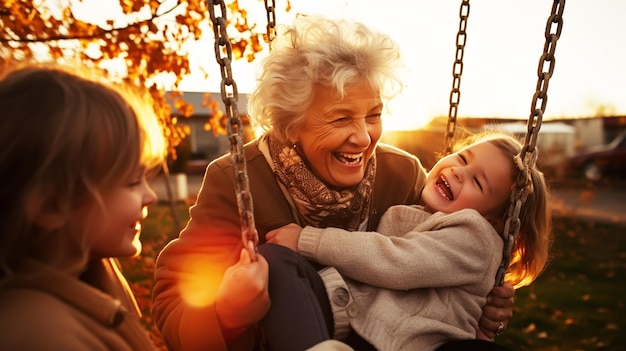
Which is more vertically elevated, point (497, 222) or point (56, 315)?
point (56, 315)

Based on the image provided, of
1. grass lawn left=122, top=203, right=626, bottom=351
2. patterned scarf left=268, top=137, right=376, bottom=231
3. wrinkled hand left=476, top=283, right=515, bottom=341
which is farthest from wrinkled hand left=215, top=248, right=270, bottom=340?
grass lawn left=122, top=203, right=626, bottom=351

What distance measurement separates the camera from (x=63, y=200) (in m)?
1.23

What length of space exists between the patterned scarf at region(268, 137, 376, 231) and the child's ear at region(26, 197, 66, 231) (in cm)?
93

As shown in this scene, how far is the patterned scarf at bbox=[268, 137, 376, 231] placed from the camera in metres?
2.02

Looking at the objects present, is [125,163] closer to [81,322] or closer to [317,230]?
[81,322]

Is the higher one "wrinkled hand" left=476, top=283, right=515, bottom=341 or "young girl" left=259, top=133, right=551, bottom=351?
"young girl" left=259, top=133, right=551, bottom=351

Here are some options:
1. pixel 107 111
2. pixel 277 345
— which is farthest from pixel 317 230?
pixel 107 111

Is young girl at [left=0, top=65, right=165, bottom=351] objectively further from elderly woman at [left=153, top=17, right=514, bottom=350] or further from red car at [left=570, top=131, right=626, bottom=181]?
red car at [left=570, top=131, right=626, bottom=181]

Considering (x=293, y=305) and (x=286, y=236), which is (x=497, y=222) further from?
(x=293, y=305)

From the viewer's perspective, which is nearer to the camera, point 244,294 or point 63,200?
point 63,200

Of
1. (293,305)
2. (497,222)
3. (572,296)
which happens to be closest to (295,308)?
(293,305)

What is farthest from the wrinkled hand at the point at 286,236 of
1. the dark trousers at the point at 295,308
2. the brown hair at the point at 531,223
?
the brown hair at the point at 531,223

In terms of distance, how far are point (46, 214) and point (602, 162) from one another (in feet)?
49.9

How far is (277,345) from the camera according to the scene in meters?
1.54
